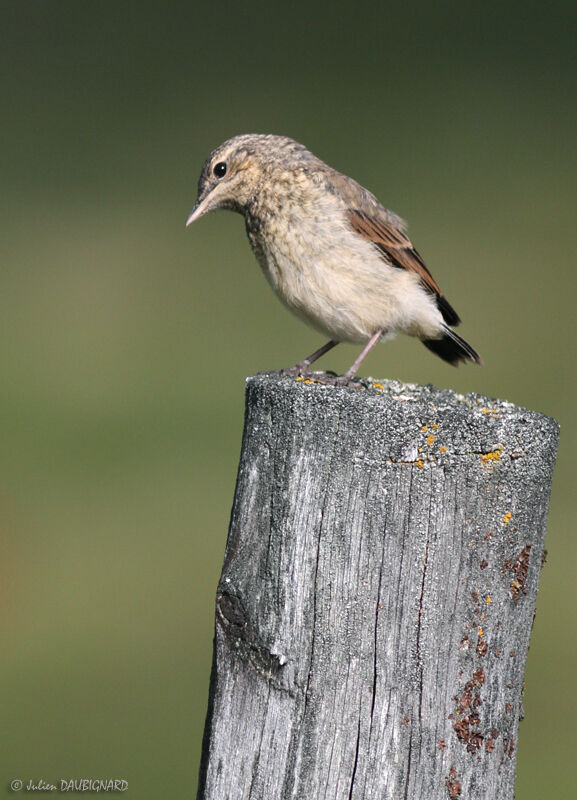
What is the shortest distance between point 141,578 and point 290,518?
6101 millimetres

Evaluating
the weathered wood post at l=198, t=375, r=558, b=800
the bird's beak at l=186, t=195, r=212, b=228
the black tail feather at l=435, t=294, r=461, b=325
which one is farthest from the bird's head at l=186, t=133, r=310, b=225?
the weathered wood post at l=198, t=375, r=558, b=800

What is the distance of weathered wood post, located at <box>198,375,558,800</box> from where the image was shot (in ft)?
10.6

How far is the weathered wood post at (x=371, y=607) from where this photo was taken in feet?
10.6

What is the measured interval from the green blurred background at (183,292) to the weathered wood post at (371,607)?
365cm

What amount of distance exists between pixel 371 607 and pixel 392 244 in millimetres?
2734

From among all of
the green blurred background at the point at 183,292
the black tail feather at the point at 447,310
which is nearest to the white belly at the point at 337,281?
the black tail feather at the point at 447,310

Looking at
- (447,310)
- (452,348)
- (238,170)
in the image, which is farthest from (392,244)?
(238,170)

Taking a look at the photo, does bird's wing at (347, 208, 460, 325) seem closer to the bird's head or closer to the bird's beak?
the bird's head

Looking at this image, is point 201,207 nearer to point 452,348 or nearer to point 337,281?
point 337,281

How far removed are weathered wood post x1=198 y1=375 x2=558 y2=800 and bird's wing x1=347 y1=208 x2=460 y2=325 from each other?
2324 mm

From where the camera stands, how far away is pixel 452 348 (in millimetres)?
6027

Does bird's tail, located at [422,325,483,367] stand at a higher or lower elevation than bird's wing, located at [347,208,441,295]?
lower

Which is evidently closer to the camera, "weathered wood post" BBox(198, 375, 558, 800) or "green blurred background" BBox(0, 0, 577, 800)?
"weathered wood post" BBox(198, 375, 558, 800)

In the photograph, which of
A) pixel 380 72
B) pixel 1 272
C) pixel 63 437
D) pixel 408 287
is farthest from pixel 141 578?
pixel 380 72
